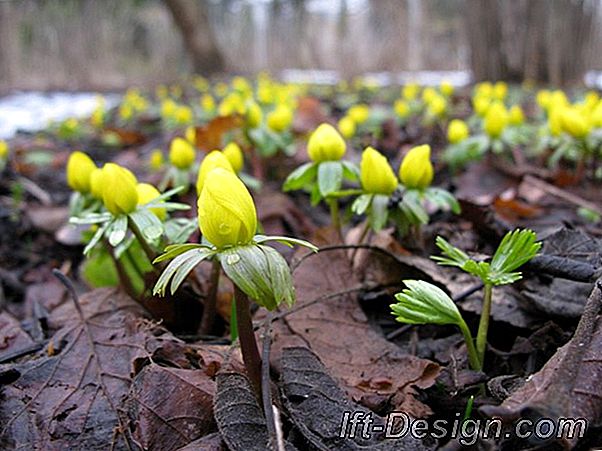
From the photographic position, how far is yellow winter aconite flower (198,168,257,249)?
40.8 inches

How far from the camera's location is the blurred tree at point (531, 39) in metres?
6.56

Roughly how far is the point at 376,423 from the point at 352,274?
→ 0.63 meters

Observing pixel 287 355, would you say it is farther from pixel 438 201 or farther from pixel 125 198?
pixel 438 201

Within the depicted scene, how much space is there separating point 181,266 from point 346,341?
0.51m

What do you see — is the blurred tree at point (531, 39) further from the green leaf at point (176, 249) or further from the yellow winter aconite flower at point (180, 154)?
the green leaf at point (176, 249)

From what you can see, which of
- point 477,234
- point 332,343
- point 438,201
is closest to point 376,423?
point 332,343

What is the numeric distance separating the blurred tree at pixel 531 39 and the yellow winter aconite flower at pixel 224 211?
20.7 feet

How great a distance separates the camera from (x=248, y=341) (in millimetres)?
1130

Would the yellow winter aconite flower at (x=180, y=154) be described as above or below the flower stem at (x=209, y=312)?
above

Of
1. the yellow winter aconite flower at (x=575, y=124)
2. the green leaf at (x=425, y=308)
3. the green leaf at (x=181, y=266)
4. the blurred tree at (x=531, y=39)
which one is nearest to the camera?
the green leaf at (x=181, y=266)

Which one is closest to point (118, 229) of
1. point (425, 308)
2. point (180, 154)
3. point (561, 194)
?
point (425, 308)

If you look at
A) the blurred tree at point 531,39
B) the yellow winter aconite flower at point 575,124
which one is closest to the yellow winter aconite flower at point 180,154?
the yellow winter aconite flower at point 575,124

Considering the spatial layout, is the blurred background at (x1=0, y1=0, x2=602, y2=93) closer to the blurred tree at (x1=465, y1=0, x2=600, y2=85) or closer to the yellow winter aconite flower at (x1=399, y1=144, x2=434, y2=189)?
the blurred tree at (x1=465, y1=0, x2=600, y2=85)

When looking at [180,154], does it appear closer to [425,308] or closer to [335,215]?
[335,215]
